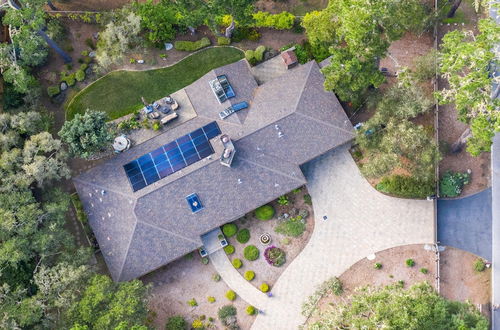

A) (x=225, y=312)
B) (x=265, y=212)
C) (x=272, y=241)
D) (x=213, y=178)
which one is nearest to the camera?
(x=213, y=178)

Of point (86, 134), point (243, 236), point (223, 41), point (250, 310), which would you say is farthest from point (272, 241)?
point (223, 41)

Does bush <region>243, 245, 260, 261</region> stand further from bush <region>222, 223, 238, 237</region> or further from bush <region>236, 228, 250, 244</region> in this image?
bush <region>222, 223, 238, 237</region>

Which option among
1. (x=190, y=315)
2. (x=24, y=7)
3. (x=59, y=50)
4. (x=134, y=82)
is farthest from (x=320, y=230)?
(x=24, y=7)

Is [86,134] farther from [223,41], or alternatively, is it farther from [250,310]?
[250,310]

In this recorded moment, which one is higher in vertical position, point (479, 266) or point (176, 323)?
point (176, 323)

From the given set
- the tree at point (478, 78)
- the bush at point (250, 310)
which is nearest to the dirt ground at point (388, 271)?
the bush at point (250, 310)

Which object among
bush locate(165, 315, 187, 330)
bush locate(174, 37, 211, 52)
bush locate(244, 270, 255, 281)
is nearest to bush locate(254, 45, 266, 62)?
bush locate(174, 37, 211, 52)

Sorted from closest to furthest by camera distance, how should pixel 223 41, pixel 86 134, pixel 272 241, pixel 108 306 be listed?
pixel 108 306, pixel 86 134, pixel 272 241, pixel 223 41
